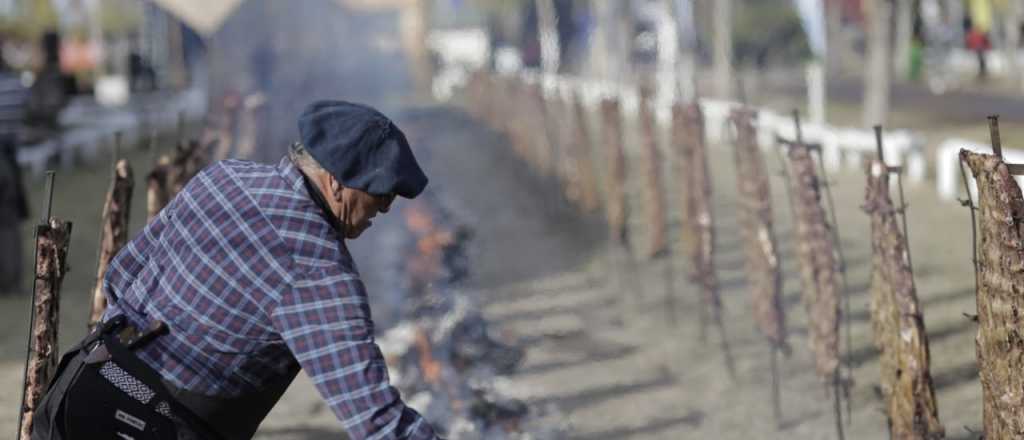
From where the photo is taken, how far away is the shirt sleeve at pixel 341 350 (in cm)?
299

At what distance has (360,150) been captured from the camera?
10.1 feet

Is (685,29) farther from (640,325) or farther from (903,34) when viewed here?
(640,325)

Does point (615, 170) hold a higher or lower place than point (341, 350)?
lower

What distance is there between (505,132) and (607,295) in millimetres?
15705

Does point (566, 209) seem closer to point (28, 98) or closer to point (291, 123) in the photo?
point (291, 123)

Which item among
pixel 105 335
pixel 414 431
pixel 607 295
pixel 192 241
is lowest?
pixel 607 295

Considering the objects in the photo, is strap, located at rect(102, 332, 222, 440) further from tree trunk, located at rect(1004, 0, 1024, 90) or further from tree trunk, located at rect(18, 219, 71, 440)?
tree trunk, located at rect(1004, 0, 1024, 90)

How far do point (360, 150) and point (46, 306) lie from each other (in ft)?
7.29

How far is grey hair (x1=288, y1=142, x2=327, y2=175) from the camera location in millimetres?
3178

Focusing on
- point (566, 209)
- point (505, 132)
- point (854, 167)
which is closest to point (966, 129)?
point (854, 167)

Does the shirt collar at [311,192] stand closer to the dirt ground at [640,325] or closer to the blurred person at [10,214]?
the dirt ground at [640,325]

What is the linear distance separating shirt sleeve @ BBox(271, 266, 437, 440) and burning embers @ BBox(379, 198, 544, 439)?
4345 mm

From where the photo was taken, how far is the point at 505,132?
27469mm

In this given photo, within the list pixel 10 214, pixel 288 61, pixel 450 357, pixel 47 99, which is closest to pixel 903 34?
pixel 288 61
